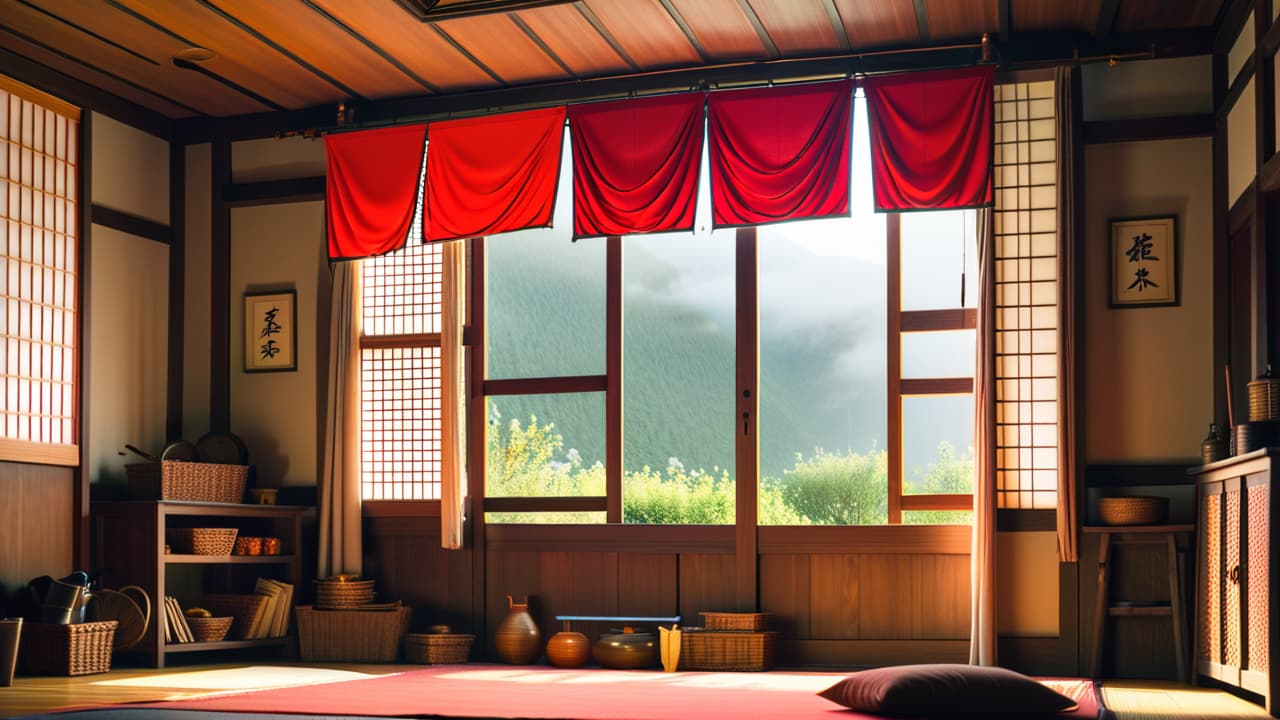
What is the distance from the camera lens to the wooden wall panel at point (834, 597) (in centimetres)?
636

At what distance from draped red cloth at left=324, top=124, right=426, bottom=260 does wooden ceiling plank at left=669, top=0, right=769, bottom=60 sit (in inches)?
63.8

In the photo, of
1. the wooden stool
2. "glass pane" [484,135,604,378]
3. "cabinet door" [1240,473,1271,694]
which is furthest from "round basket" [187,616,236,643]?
"cabinet door" [1240,473,1271,694]

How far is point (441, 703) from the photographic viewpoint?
14.5 ft

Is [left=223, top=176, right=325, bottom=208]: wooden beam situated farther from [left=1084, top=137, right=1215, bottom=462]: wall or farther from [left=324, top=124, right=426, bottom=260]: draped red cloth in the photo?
[left=1084, top=137, right=1215, bottom=462]: wall

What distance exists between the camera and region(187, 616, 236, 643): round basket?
655 centimetres

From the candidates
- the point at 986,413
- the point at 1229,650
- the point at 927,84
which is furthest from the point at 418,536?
the point at 1229,650

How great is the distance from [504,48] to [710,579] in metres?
2.81

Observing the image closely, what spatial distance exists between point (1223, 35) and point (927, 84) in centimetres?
130

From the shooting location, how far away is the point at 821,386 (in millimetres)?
11789

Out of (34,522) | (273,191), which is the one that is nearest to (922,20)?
(273,191)

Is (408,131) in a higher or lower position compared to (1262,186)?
higher

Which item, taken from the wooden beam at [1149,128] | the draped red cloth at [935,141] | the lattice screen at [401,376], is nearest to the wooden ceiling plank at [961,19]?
the draped red cloth at [935,141]

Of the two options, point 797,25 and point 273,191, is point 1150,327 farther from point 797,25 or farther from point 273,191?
point 273,191

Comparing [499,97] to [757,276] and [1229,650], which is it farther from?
[1229,650]
